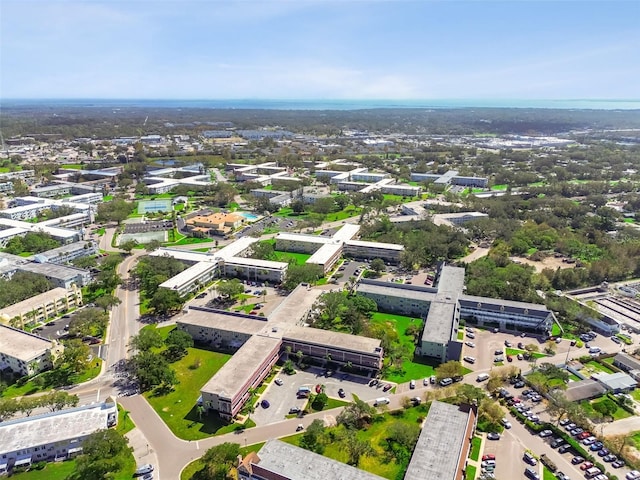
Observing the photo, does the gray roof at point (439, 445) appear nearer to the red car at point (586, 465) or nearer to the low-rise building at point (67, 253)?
the red car at point (586, 465)

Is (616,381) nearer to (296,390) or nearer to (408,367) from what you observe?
(408,367)

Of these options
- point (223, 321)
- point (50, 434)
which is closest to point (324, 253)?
point (223, 321)

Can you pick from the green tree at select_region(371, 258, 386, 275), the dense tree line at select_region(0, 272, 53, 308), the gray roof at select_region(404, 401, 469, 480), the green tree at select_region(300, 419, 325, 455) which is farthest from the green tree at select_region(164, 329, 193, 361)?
the green tree at select_region(371, 258, 386, 275)

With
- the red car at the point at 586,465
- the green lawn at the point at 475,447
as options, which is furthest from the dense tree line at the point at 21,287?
the red car at the point at 586,465

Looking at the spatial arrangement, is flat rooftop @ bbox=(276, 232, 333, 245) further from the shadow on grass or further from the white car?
the white car

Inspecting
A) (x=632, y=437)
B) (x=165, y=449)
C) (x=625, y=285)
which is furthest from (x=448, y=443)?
(x=625, y=285)

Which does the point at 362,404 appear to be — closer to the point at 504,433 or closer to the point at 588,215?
the point at 504,433
